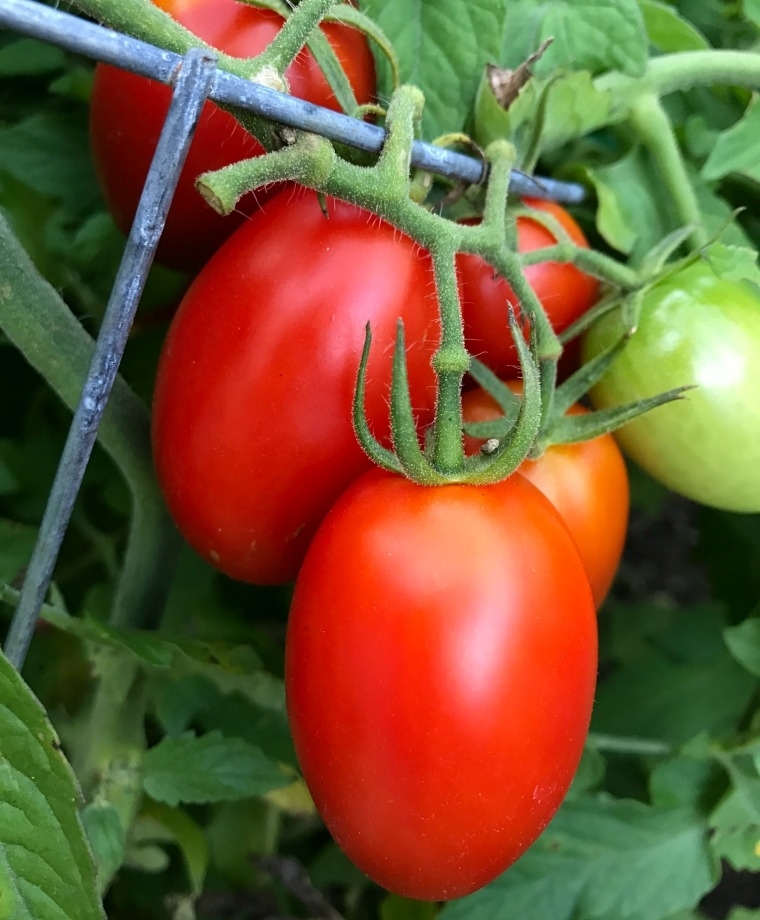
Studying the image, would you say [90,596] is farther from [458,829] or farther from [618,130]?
[618,130]

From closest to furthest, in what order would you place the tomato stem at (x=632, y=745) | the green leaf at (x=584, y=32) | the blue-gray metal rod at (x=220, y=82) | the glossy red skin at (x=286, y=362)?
the blue-gray metal rod at (x=220, y=82), the glossy red skin at (x=286, y=362), the green leaf at (x=584, y=32), the tomato stem at (x=632, y=745)

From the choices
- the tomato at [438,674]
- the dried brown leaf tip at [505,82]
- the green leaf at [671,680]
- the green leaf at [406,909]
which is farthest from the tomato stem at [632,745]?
the dried brown leaf tip at [505,82]

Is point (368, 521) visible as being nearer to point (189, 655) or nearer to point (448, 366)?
point (448, 366)

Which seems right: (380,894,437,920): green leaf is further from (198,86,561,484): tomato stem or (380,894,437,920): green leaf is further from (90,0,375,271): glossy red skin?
(90,0,375,271): glossy red skin

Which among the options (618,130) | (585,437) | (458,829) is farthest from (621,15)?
(458,829)

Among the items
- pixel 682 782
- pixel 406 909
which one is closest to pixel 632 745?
pixel 682 782

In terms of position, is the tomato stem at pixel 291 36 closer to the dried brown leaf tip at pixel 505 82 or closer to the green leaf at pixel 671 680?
the dried brown leaf tip at pixel 505 82
